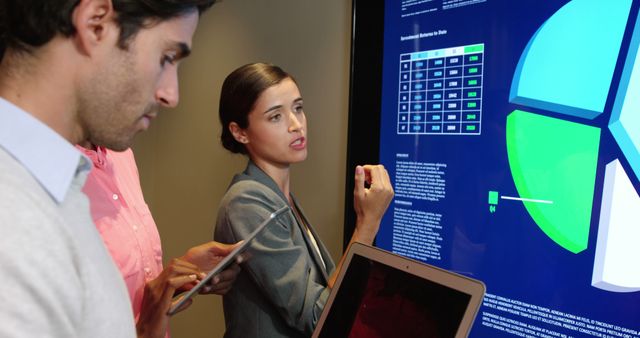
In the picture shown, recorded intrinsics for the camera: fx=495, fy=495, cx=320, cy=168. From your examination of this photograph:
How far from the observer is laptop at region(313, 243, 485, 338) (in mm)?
807

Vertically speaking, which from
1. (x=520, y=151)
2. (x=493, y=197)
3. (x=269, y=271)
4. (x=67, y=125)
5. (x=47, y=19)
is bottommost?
(x=269, y=271)

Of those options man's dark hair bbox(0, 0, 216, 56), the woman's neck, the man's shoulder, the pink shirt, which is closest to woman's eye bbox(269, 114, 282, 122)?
the woman's neck

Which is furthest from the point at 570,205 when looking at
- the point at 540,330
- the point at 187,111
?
the point at 187,111

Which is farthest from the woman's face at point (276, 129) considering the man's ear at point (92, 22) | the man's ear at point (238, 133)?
the man's ear at point (92, 22)

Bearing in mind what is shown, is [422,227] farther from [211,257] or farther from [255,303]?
[211,257]

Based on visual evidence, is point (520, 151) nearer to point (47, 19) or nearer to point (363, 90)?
point (363, 90)

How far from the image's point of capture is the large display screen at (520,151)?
123cm

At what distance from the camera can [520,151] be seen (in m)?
1.43

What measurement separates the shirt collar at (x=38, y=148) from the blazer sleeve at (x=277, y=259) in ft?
2.19

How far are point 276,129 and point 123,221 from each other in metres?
0.52

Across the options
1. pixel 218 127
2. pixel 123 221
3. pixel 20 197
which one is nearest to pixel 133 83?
pixel 20 197

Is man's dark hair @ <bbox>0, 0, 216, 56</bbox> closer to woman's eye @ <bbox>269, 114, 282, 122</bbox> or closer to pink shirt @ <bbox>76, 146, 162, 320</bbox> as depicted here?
pink shirt @ <bbox>76, 146, 162, 320</bbox>

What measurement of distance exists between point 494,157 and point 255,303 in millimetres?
823

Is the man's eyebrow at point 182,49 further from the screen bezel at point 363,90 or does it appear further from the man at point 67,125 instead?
the screen bezel at point 363,90
